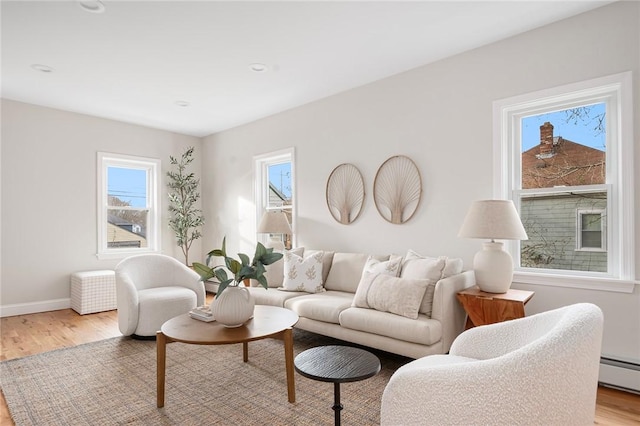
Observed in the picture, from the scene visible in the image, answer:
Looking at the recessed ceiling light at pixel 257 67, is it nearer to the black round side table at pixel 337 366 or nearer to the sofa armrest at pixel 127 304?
the sofa armrest at pixel 127 304

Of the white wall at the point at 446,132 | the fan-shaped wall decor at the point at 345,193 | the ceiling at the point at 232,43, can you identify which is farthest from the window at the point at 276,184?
the ceiling at the point at 232,43

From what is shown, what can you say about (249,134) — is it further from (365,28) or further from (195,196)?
(365,28)

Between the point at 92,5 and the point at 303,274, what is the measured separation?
9.25ft

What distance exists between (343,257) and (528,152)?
1980mm

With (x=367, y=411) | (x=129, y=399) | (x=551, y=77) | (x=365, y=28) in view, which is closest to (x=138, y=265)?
(x=129, y=399)

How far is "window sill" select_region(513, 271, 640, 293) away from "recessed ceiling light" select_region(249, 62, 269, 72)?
9.78ft

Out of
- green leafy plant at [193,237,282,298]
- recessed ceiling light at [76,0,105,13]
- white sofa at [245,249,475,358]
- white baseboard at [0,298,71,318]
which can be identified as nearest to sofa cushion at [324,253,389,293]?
white sofa at [245,249,475,358]

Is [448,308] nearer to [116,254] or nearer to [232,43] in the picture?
[232,43]

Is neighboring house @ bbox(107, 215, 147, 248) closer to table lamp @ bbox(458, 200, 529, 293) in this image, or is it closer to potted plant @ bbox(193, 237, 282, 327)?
potted plant @ bbox(193, 237, 282, 327)

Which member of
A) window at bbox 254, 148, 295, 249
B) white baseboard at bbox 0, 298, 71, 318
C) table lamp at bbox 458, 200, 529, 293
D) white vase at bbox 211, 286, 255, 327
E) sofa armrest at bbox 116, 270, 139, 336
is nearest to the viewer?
white vase at bbox 211, 286, 255, 327

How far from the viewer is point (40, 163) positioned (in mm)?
4926

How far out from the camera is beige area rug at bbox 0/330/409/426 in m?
2.22

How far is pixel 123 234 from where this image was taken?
228 inches

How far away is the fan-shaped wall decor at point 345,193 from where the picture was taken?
425cm
